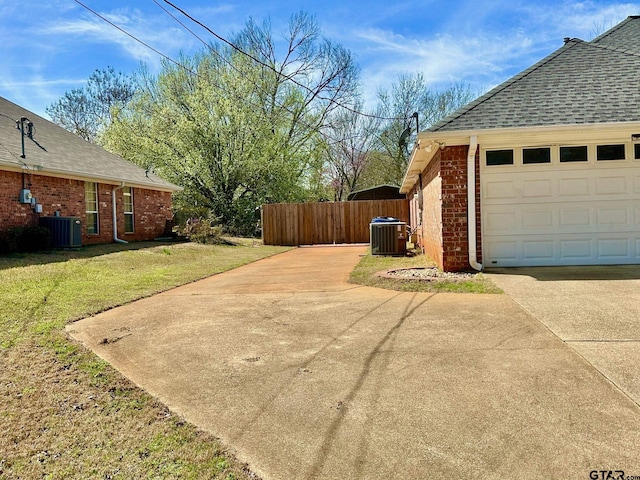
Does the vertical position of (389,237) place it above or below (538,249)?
above

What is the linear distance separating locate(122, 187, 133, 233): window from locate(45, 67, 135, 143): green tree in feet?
53.9

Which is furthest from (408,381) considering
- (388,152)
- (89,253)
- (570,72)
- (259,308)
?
(388,152)

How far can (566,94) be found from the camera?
27.2 ft

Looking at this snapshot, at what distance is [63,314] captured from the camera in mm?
5438

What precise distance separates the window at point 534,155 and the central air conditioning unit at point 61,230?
38.9 feet

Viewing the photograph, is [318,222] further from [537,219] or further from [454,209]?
[537,219]

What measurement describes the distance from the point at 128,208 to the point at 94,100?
18476mm

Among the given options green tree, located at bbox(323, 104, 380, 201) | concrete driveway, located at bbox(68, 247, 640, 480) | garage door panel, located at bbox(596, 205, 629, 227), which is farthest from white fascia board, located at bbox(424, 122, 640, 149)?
green tree, located at bbox(323, 104, 380, 201)

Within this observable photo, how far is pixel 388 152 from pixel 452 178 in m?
25.3

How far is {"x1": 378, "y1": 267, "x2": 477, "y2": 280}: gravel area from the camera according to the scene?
729 cm

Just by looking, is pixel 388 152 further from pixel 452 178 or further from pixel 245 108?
pixel 452 178

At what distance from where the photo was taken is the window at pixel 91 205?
14.6m

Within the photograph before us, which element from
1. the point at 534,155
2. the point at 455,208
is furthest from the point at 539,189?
the point at 455,208

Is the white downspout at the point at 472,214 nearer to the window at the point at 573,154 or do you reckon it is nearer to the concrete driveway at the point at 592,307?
the concrete driveway at the point at 592,307
